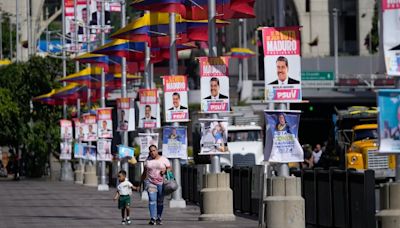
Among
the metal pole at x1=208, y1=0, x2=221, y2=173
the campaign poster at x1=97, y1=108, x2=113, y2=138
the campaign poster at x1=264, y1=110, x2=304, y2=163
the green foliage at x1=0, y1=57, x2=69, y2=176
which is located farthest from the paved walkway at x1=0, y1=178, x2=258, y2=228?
the green foliage at x1=0, y1=57, x2=69, y2=176

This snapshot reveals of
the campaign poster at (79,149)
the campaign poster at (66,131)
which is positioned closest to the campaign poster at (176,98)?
the campaign poster at (79,149)

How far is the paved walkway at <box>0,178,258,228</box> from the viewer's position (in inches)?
1116

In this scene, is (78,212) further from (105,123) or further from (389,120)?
(389,120)

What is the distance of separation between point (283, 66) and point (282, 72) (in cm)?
11

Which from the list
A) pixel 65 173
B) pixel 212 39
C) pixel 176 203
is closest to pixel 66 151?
pixel 65 173

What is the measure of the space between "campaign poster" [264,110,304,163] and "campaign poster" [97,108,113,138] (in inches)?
1016

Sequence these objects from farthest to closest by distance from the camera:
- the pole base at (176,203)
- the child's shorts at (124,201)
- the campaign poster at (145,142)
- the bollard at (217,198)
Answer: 1. the campaign poster at (145,142)
2. the pole base at (176,203)
3. the bollard at (217,198)
4. the child's shorts at (124,201)

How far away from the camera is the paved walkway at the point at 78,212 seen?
93.0 feet

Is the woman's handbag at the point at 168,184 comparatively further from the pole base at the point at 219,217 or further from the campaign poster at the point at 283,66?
the campaign poster at the point at 283,66

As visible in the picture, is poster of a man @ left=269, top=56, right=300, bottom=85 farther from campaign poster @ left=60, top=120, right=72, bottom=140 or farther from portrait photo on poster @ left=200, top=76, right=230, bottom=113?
campaign poster @ left=60, top=120, right=72, bottom=140

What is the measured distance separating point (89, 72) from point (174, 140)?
26550 millimetres

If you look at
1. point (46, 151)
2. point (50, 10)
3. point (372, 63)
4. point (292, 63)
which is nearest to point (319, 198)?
point (292, 63)

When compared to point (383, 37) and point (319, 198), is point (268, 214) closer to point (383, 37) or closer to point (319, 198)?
point (319, 198)

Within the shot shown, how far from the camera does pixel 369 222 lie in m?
22.6
